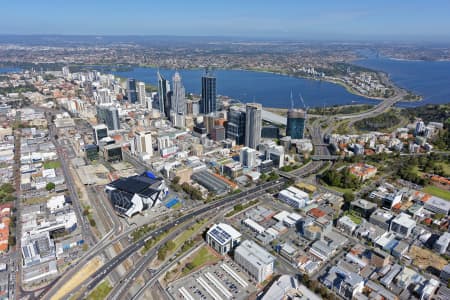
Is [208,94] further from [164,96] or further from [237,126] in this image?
[237,126]

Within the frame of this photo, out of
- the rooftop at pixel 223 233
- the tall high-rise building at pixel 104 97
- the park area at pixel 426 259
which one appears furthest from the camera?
the tall high-rise building at pixel 104 97

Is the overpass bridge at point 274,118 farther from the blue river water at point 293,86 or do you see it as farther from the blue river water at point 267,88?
the blue river water at point 267,88

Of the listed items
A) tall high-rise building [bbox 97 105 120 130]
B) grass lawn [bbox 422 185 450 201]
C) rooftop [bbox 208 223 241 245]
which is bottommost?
grass lawn [bbox 422 185 450 201]

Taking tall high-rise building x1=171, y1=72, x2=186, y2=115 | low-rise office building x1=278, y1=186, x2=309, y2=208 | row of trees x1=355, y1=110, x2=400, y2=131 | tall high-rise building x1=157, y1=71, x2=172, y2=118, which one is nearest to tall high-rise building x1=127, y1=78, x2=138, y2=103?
tall high-rise building x1=157, y1=71, x2=172, y2=118

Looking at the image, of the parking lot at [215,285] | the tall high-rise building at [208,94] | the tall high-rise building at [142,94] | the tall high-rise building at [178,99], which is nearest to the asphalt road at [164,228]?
the parking lot at [215,285]

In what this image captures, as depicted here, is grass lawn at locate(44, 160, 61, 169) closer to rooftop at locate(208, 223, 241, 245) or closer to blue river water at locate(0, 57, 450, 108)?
rooftop at locate(208, 223, 241, 245)

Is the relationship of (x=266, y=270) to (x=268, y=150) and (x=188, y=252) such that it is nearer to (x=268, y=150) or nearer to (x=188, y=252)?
(x=188, y=252)
